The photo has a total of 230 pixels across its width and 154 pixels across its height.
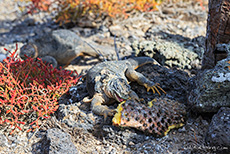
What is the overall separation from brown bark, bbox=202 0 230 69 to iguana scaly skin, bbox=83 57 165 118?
3.44 feet

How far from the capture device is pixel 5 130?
3547mm

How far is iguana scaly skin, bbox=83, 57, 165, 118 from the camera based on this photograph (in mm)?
3379

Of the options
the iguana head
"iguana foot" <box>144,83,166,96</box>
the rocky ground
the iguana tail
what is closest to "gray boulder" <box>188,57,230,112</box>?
the rocky ground

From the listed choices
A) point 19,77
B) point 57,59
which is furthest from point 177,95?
point 57,59

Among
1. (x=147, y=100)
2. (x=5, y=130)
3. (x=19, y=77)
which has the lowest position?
(x=5, y=130)

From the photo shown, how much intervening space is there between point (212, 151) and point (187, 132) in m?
0.47

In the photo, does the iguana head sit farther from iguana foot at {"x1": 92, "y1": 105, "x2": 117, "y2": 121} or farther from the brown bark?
the brown bark

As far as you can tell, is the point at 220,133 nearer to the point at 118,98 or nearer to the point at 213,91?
the point at 213,91

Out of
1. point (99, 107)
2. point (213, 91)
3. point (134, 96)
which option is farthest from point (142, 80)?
point (213, 91)

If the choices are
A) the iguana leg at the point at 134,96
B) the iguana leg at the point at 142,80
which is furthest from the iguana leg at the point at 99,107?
the iguana leg at the point at 142,80

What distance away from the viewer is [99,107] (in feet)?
10.8

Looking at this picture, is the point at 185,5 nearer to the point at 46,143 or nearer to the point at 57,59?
the point at 57,59

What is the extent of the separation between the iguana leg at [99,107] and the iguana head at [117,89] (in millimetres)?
135

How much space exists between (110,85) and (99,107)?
387 mm
